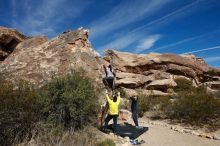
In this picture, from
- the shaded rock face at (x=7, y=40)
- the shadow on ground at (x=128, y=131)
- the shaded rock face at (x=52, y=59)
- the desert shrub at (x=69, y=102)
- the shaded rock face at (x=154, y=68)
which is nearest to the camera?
the desert shrub at (x=69, y=102)

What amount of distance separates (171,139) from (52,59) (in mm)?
6006

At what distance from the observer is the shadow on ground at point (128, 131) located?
1080cm

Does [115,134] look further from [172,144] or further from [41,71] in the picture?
[41,71]

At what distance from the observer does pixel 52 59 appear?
39.7 feet

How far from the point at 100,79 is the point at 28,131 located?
4285mm

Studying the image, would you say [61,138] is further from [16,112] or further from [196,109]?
[196,109]

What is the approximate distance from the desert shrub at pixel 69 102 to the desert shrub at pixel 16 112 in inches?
21.6

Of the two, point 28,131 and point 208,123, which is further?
point 208,123

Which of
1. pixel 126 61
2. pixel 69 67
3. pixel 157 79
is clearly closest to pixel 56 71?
pixel 69 67

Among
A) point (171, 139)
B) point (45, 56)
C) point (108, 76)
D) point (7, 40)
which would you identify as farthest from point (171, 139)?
point (7, 40)

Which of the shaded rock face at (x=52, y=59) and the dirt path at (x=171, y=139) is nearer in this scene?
the dirt path at (x=171, y=139)

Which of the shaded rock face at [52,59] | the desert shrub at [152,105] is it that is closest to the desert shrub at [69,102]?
the shaded rock face at [52,59]

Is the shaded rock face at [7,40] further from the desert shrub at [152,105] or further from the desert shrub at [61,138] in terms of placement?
the desert shrub at [61,138]

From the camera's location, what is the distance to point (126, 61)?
34.8m
